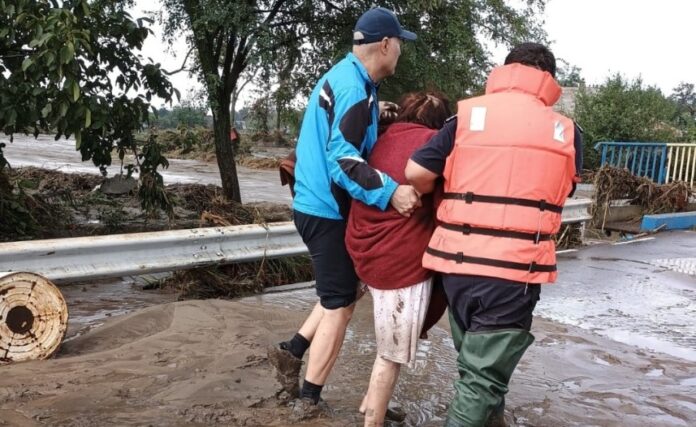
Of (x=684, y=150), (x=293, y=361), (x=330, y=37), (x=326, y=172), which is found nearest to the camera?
(x=326, y=172)

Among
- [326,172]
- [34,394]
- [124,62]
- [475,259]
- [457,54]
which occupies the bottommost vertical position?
Answer: [34,394]

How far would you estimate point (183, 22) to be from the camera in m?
9.10

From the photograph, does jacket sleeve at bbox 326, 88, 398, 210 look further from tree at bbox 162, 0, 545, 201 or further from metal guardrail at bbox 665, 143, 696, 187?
metal guardrail at bbox 665, 143, 696, 187

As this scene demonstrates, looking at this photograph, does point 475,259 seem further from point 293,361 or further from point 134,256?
point 134,256

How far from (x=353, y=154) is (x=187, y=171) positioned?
1986 cm

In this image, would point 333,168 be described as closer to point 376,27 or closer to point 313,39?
point 376,27

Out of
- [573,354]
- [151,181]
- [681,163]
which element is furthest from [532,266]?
[681,163]

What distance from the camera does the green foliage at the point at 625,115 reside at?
22.3 m

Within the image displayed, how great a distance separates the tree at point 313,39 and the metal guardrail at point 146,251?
3139 millimetres

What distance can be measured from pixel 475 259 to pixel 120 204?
7.64 meters

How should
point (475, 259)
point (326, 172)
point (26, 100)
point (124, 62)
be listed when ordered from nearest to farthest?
1. point (475, 259)
2. point (326, 172)
3. point (26, 100)
4. point (124, 62)

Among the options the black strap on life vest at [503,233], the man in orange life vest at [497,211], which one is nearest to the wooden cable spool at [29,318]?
the man in orange life vest at [497,211]

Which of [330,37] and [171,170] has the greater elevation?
[330,37]

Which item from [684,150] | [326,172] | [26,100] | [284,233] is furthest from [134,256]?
[684,150]
